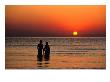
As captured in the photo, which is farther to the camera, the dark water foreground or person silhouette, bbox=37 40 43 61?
person silhouette, bbox=37 40 43 61

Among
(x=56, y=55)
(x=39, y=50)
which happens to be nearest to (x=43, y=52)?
(x=39, y=50)

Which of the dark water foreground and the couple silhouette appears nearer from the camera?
the dark water foreground

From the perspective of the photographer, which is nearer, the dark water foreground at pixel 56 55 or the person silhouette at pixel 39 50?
the dark water foreground at pixel 56 55

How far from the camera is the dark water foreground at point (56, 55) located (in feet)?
11.8

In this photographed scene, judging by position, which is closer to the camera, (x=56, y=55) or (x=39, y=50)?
(x=39, y=50)

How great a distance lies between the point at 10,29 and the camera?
3609mm

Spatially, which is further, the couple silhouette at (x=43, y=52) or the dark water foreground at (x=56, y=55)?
the couple silhouette at (x=43, y=52)

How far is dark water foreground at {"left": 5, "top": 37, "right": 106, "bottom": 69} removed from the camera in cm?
359

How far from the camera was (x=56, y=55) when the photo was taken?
4.29 meters

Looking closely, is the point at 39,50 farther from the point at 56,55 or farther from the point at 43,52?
the point at 56,55

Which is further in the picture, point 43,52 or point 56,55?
point 56,55
